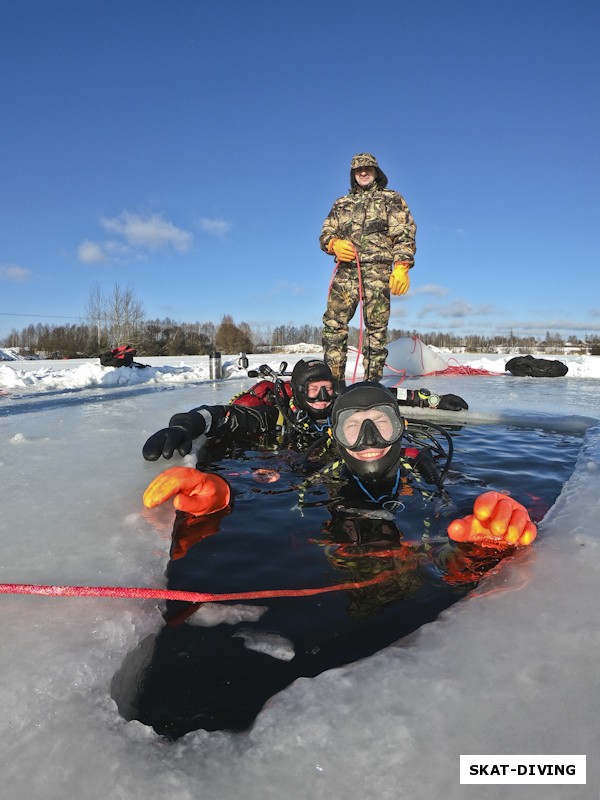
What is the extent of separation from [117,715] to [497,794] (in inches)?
33.0

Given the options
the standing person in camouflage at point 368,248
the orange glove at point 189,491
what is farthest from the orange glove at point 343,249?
the orange glove at point 189,491

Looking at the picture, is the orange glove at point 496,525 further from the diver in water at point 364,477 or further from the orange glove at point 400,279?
the orange glove at point 400,279

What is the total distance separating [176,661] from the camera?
4.77 ft

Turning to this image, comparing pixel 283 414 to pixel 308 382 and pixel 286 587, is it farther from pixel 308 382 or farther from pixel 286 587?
Result: pixel 286 587

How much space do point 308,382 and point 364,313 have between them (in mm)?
Answer: 1850

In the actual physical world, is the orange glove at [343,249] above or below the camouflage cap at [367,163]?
below

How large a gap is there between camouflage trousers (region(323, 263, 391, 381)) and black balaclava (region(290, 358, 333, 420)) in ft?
5.13

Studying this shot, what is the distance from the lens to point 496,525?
81.5 inches

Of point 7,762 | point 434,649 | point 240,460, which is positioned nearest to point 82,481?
point 240,460

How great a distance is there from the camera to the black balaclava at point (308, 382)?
4656 millimetres

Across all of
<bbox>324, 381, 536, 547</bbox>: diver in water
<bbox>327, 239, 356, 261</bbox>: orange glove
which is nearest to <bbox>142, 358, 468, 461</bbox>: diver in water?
<bbox>324, 381, 536, 547</bbox>: diver in water

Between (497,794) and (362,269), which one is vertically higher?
(362,269)

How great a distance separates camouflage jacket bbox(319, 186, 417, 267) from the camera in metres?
5.83

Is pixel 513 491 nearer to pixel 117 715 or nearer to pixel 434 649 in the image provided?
pixel 434 649
